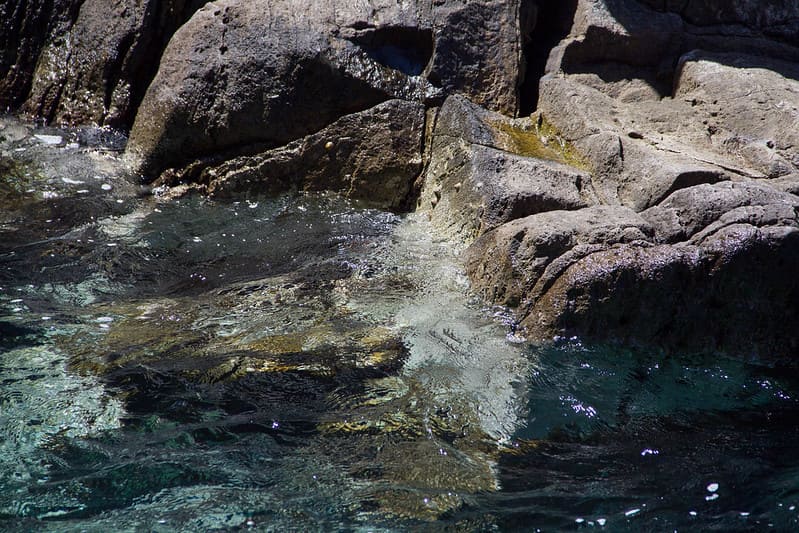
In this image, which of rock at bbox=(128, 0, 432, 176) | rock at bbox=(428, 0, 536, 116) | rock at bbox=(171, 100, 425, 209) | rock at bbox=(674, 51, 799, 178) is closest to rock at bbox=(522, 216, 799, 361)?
rock at bbox=(674, 51, 799, 178)

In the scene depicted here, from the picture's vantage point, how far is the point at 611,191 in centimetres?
463

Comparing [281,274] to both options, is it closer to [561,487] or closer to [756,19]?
[561,487]

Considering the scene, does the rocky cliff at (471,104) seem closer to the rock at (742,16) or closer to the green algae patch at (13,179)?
the rock at (742,16)

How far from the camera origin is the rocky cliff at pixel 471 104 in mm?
4367

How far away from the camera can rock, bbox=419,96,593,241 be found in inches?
173

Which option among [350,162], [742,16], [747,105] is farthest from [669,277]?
[742,16]

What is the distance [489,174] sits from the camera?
4.56 m

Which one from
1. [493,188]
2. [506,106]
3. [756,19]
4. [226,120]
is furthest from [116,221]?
[756,19]

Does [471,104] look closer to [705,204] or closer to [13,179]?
[705,204]

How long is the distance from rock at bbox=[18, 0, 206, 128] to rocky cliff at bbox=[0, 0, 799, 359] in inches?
0.6

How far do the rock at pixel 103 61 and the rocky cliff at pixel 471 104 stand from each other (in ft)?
0.05

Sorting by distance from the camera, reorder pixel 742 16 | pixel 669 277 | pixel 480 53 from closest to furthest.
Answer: pixel 669 277
pixel 480 53
pixel 742 16

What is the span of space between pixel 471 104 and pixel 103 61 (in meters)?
3.25

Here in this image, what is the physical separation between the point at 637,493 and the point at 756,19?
443 centimetres
